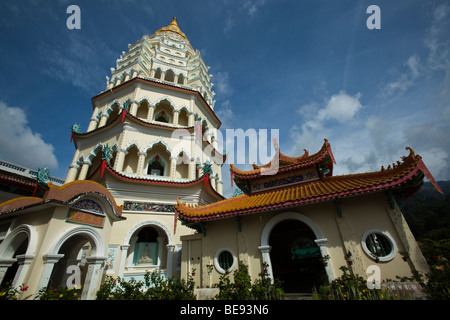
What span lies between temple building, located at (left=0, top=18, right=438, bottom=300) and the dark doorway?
0.06 meters

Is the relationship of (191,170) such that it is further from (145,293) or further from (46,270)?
(46,270)

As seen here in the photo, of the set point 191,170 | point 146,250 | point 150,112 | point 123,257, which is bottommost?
point 123,257

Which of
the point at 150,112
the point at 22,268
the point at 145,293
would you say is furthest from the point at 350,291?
the point at 150,112

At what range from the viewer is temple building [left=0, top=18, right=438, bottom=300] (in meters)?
6.41

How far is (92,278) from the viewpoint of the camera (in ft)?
22.2

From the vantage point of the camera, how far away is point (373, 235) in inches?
269

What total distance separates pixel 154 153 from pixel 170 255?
23.8 ft

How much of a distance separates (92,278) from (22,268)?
6.39ft

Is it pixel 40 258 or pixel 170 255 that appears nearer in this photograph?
pixel 40 258

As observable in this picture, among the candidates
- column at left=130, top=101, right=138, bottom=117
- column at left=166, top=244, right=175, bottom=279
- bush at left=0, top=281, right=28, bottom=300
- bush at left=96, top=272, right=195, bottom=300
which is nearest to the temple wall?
bush at left=96, top=272, right=195, bottom=300

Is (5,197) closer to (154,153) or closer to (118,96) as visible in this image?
(154,153)

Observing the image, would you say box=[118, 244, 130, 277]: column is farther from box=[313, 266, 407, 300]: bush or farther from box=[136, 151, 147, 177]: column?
box=[313, 266, 407, 300]: bush
